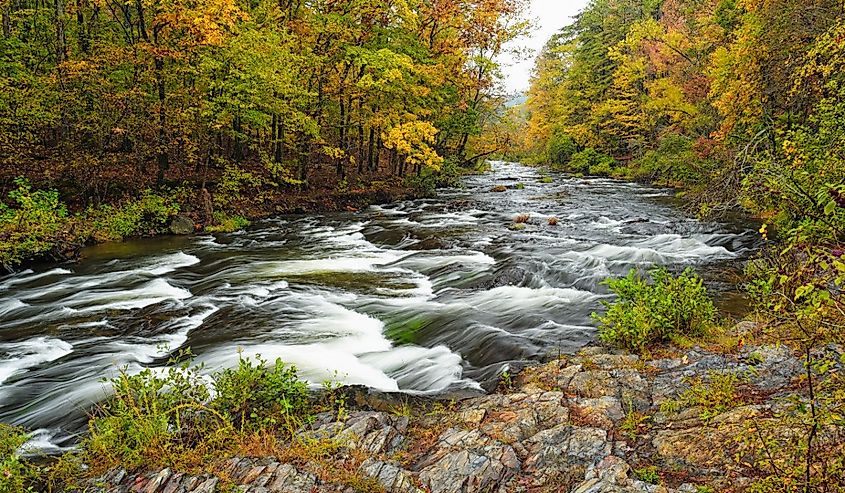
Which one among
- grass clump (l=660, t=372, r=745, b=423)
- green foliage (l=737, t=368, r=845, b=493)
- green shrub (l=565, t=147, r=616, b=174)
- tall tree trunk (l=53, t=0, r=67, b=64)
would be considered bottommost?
grass clump (l=660, t=372, r=745, b=423)

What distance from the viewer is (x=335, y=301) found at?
1002cm

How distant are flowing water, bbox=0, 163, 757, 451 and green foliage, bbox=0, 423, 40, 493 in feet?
1.61

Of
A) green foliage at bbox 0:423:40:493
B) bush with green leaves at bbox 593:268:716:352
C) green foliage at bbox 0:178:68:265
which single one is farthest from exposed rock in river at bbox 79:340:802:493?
green foliage at bbox 0:178:68:265

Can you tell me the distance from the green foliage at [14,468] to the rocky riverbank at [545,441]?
1.70 ft

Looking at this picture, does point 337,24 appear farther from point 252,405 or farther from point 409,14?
point 252,405

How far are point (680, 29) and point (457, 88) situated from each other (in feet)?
40.7

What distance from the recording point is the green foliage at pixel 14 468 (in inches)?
161

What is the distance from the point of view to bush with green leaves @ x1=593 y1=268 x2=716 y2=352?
632cm

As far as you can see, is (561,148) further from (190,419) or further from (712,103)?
(190,419)

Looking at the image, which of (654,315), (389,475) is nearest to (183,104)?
(654,315)

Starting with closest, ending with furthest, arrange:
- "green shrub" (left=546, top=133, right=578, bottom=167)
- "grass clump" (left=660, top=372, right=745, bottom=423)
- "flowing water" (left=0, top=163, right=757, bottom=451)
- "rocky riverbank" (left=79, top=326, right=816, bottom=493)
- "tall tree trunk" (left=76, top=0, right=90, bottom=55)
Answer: "rocky riverbank" (left=79, top=326, right=816, bottom=493)
"grass clump" (left=660, top=372, right=745, bottom=423)
"flowing water" (left=0, top=163, right=757, bottom=451)
"tall tree trunk" (left=76, top=0, right=90, bottom=55)
"green shrub" (left=546, top=133, right=578, bottom=167)

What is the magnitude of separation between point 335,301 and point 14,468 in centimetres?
606

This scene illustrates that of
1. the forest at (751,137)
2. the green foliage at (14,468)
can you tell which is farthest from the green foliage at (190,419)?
the forest at (751,137)

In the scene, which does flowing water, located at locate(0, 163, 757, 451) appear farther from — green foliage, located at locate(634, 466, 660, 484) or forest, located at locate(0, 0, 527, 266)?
green foliage, located at locate(634, 466, 660, 484)
